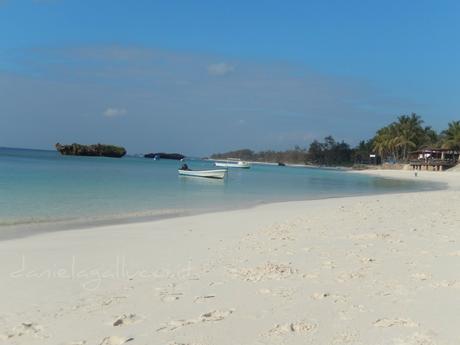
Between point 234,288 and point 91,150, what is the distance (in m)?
144

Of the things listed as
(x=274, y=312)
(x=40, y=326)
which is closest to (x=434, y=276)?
(x=274, y=312)

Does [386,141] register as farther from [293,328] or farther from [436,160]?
[293,328]

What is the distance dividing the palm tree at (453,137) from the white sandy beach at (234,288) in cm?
8243

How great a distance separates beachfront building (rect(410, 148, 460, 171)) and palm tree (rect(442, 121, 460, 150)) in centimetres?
102

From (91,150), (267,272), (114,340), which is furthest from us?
(91,150)

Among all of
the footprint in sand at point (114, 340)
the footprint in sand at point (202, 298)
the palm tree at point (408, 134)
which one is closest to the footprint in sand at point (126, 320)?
the footprint in sand at point (114, 340)

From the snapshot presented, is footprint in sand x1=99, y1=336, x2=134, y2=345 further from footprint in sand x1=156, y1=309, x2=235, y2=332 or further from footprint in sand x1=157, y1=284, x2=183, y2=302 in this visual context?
footprint in sand x1=157, y1=284, x2=183, y2=302

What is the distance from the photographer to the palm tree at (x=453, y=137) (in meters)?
84.3

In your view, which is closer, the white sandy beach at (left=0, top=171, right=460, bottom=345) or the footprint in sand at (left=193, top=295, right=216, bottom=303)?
the white sandy beach at (left=0, top=171, right=460, bottom=345)

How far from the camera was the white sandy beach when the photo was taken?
4.23m

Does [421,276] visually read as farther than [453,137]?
No

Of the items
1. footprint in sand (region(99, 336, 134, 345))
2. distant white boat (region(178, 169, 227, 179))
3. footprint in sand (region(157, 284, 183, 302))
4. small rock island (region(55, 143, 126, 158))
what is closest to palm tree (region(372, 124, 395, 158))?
distant white boat (region(178, 169, 227, 179))

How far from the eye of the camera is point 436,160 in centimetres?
→ 8088

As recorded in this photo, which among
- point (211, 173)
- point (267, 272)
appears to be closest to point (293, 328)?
point (267, 272)
